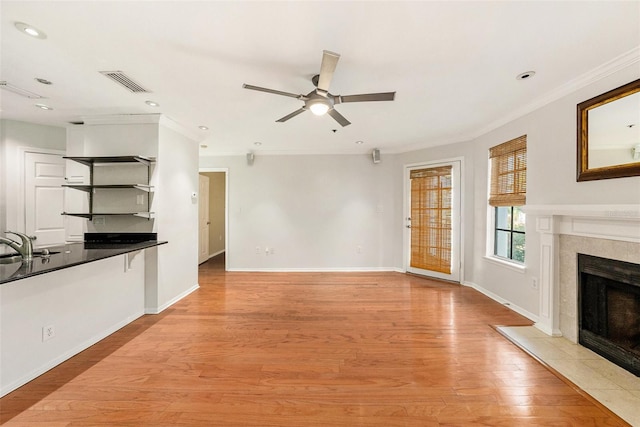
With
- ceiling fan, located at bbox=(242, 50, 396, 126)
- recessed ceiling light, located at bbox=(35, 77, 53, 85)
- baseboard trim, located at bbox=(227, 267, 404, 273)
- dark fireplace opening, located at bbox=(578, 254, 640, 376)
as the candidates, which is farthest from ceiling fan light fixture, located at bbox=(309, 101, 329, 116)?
baseboard trim, located at bbox=(227, 267, 404, 273)

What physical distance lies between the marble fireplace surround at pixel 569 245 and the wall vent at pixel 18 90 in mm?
5372

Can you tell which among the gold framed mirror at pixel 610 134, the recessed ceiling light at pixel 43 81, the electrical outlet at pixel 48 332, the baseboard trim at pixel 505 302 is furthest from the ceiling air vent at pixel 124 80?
the baseboard trim at pixel 505 302

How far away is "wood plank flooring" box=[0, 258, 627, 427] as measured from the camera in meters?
1.65

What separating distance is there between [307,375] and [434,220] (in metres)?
3.58

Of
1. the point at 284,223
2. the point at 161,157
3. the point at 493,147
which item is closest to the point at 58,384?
the point at 161,157

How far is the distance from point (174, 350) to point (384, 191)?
13.9ft

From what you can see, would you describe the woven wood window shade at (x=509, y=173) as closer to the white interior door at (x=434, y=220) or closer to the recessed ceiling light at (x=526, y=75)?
the white interior door at (x=434, y=220)

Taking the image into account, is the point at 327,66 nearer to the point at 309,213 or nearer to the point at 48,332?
the point at 48,332

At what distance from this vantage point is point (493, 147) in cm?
368

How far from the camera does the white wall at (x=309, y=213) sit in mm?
5262

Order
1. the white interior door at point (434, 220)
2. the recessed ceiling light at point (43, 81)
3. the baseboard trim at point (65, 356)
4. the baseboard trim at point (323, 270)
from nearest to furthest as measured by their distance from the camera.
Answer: the baseboard trim at point (65, 356) → the recessed ceiling light at point (43, 81) → the white interior door at point (434, 220) → the baseboard trim at point (323, 270)

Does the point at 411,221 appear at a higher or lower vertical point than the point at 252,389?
higher

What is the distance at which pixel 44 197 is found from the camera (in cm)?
361

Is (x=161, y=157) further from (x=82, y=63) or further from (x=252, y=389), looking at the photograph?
(x=252, y=389)
